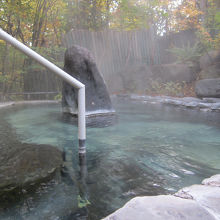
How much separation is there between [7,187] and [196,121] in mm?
3904

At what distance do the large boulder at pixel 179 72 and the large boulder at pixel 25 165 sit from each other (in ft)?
25.8

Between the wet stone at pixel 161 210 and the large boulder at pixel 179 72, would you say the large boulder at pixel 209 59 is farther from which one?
the wet stone at pixel 161 210

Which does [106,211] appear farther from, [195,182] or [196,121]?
[196,121]

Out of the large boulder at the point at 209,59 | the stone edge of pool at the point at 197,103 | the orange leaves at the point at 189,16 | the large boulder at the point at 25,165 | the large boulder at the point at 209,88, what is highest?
the orange leaves at the point at 189,16

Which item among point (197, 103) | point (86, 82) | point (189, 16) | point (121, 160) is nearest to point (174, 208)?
point (121, 160)

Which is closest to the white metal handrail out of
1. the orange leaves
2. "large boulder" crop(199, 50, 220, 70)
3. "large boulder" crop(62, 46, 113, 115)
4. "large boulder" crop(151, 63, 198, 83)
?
"large boulder" crop(62, 46, 113, 115)

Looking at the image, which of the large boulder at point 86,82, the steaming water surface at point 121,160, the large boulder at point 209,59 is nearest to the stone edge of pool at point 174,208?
the steaming water surface at point 121,160

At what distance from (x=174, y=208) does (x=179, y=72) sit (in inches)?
352

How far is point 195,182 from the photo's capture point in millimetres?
1945

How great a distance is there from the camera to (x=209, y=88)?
681 centimetres

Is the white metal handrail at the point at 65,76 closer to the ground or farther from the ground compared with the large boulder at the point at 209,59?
closer to the ground

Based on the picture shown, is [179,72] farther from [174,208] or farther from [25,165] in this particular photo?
[174,208]

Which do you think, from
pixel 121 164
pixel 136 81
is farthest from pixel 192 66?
pixel 121 164

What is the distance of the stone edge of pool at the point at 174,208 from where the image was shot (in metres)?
1.11
